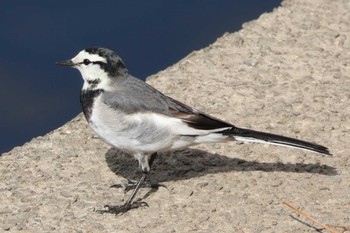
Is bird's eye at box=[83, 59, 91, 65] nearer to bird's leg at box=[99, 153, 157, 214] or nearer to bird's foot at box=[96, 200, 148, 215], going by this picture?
bird's leg at box=[99, 153, 157, 214]

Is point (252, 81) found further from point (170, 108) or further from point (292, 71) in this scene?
point (170, 108)

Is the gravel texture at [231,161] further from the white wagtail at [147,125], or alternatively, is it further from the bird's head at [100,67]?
the bird's head at [100,67]

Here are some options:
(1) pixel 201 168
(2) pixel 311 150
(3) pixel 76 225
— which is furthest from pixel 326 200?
(3) pixel 76 225

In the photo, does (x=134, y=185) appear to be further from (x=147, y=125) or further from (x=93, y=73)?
(x=93, y=73)

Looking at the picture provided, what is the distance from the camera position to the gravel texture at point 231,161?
5918 millimetres

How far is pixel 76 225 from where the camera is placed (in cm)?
587

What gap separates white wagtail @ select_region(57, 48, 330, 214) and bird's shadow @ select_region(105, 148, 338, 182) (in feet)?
0.66

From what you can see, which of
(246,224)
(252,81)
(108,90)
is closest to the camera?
(246,224)

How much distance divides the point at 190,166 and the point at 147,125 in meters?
0.54

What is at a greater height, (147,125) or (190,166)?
(147,125)

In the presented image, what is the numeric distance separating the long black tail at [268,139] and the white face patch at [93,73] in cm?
76

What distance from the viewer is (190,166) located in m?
6.48

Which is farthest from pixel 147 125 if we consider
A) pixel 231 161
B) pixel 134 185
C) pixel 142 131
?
pixel 231 161

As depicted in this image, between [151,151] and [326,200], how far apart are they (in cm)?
99
